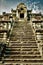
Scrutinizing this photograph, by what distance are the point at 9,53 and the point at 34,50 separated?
2334mm

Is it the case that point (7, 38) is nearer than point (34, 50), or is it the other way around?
point (34, 50)

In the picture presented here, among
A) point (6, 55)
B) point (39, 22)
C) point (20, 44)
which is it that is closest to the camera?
point (6, 55)

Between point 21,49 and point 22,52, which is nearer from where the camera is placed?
point 22,52

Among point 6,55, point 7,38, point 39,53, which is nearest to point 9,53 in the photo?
point 6,55

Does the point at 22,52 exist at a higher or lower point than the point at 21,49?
lower

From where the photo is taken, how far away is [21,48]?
49.3 ft

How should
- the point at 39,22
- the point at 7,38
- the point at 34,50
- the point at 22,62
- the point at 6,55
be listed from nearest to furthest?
the point at 22,62
the point at 6,55
the point at 34,50
the point at 7,38
the point at 39,22

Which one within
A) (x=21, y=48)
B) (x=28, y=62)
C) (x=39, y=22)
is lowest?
(x=28, y=62)

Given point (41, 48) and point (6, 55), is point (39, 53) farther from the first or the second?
point (6, 55)

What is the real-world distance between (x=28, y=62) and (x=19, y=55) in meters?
1.20

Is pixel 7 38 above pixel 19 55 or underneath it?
above

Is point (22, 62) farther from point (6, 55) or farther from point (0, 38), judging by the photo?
point (0, 38)

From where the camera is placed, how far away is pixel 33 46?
1547 cm

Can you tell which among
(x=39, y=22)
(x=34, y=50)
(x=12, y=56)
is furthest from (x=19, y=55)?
(x=39, y=22)
